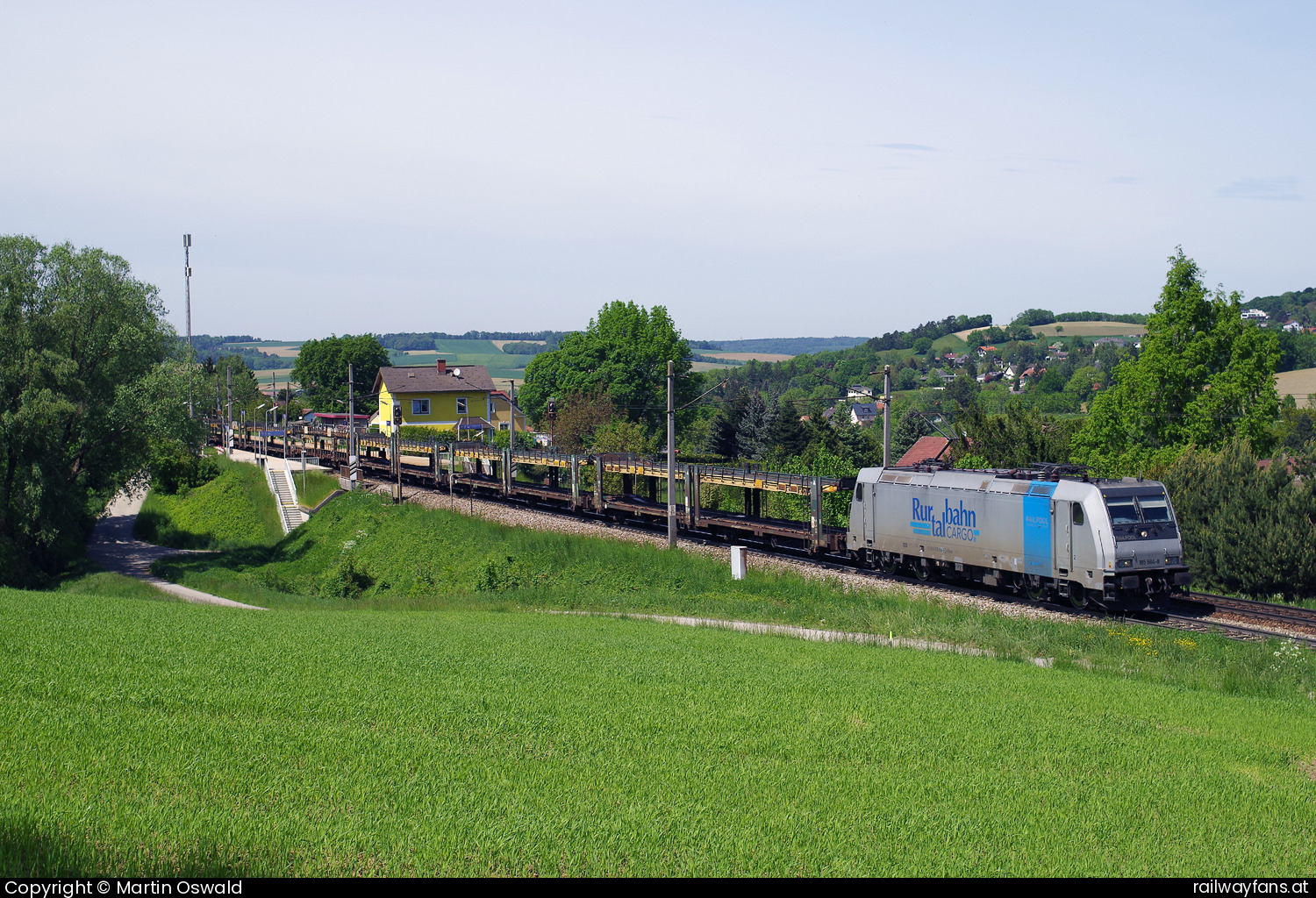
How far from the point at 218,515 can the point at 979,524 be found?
173 ft

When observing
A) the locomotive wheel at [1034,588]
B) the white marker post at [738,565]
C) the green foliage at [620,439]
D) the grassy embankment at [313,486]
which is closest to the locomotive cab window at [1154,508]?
the locomotive wheel at [1034,588]

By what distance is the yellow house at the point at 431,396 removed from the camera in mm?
99812

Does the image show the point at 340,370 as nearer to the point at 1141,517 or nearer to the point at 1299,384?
the point at 1141,517

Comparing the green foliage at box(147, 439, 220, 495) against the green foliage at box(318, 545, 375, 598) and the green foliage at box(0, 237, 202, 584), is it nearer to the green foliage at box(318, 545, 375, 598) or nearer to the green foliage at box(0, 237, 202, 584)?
the green foliage at box(0, 237, 202, 584)

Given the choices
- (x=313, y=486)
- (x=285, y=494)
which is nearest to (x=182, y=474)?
(x=285, y=494)

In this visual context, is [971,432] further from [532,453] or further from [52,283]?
[52,283]

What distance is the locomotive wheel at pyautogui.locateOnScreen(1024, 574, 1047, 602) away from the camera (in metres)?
25.6

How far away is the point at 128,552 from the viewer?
52969 millimetres

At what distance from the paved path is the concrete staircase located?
6719 millimetres

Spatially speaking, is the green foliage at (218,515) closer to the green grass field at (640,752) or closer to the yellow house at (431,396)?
the yellow house at (431,396)

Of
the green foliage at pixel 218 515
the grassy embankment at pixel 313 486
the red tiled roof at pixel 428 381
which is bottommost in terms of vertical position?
the green foliage at pixel 218 515

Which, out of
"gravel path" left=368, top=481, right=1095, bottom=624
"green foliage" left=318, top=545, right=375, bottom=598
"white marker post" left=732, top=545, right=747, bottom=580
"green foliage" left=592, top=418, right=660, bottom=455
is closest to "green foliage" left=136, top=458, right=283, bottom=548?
"gravel path" left=368, top=481, right=1095, bottom=624

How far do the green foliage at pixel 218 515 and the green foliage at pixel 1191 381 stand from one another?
45675 millimetres

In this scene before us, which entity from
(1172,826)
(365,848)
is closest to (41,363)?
(365,848)
